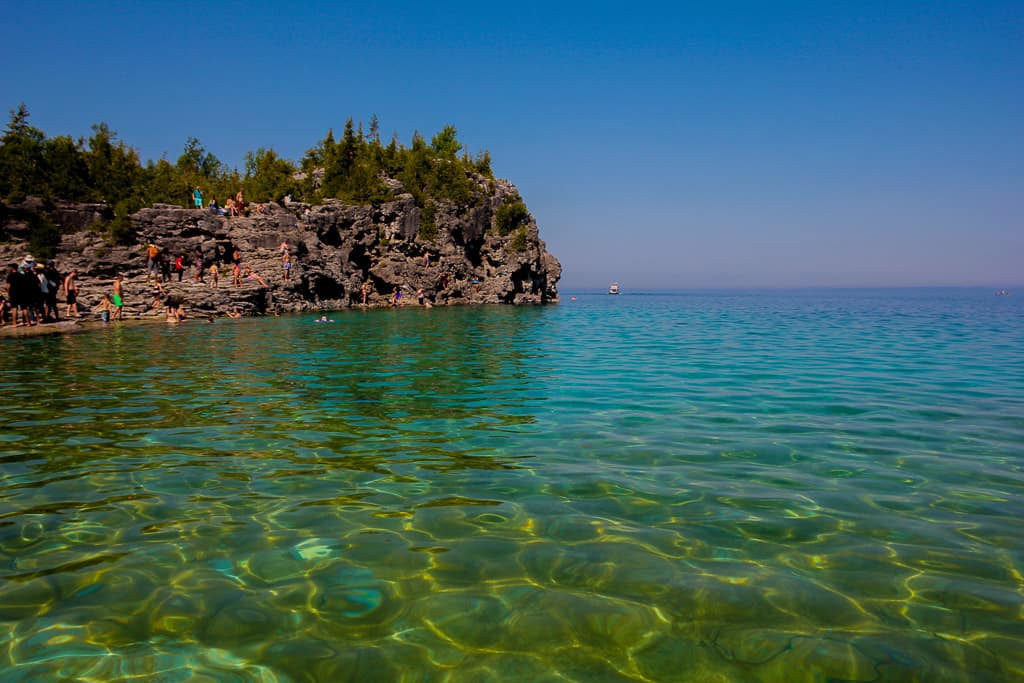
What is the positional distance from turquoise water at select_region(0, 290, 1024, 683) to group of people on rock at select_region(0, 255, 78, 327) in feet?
57.9

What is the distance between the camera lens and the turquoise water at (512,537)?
3.18m

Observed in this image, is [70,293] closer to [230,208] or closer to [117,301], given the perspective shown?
[117,301]

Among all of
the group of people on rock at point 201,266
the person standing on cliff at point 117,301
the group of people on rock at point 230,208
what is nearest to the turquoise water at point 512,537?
the person standing on cliff at point 117,301

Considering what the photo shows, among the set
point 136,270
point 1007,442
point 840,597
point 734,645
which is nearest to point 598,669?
point 734,645

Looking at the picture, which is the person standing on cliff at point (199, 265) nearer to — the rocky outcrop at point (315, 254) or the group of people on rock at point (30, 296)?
the rocky outcrop at point (315, 254)

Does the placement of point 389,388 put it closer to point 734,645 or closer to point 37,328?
point 734,645

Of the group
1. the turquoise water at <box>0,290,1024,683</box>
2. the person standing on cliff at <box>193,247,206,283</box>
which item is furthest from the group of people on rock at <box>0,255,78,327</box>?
the turquoise water at <box>0,290,1024,683</box>

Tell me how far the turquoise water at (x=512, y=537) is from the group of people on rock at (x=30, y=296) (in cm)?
1763

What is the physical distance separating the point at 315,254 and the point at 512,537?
46.9 meters

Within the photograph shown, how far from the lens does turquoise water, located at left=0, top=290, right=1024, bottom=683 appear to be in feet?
10.4

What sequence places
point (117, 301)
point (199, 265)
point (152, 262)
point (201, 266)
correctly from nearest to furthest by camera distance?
point (117, 301) < point (152, 262) < point (199, 265) < point (201, 266)

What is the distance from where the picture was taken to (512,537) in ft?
15.4

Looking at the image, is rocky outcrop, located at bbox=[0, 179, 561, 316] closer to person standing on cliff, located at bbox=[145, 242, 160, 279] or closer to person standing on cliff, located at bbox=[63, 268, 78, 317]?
person standing on cliff, located at bbox=[145, 242, 160, 279]

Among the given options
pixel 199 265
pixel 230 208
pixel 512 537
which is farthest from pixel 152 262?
pixel 512 537
